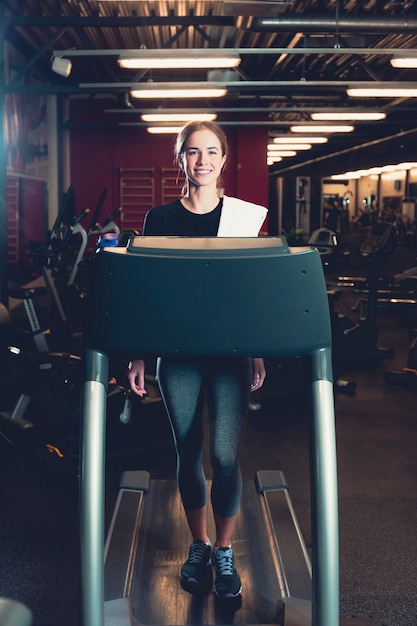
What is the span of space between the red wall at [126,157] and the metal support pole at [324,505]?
9.83 metres

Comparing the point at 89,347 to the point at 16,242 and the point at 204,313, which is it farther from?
the point at 16,242

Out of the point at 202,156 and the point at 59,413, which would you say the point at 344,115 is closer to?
the point at 59,413

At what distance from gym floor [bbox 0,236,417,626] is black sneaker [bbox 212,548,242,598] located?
0.40 feet

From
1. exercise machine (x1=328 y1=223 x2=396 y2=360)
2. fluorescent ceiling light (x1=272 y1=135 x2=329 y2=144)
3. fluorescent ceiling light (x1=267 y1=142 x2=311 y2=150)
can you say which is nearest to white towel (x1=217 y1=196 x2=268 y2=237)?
exercise machine (x1=328 y1=223 x2=396 y2=360)

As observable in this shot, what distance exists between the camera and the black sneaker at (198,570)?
1.99 m

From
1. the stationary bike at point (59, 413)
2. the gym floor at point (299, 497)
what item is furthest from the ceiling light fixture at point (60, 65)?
the gym floor at point (299, 497)

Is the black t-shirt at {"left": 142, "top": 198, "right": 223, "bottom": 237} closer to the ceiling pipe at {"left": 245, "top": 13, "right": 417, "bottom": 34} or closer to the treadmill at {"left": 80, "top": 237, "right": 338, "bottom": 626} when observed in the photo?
the treadmill at {"left": 80, "top": 237, "right": 338, "bottom": 626}

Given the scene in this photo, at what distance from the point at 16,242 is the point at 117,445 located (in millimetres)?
8267

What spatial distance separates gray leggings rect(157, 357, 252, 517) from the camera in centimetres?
179

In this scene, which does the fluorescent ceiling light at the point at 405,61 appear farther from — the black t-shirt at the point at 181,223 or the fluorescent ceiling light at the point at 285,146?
the fluorescent ceiling light at the point at 285,146

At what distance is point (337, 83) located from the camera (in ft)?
24.1

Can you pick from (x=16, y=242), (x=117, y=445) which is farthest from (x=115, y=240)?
(x=16, y=242)

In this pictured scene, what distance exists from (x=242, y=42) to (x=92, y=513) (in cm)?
805

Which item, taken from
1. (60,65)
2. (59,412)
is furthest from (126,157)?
(59,412)
